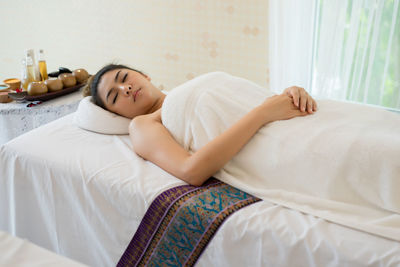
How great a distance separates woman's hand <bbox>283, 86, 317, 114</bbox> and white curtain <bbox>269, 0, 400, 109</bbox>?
1.07 metres

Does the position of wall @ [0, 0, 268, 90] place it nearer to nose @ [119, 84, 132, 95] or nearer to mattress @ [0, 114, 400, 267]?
nose @ [119, 84, 132, 95]

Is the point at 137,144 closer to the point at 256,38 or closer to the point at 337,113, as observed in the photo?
the point at 337,113

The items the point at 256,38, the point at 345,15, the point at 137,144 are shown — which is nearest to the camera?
the point at 137,144

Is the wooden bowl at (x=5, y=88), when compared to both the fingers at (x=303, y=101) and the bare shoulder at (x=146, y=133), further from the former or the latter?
the fingers at (x=303, y=101)

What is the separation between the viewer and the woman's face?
5.05 ft

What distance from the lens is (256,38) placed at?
264 centimetres

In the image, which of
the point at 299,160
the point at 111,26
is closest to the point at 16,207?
the point at 299,160

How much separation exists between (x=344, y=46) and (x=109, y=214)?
1793 millimetres

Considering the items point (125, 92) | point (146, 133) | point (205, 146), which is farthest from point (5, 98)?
point (205, 146)

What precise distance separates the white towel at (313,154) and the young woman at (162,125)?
5cm

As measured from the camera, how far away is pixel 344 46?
2277 mm

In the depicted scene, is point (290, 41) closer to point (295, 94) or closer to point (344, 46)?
point (344, 46)

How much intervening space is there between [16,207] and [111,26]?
2.26m

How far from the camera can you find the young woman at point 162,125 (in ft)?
3.85
